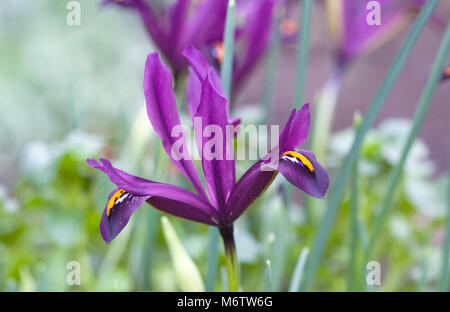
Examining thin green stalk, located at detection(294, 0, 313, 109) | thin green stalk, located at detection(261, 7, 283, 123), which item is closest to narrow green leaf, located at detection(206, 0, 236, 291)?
thin green stalk, located at detection(294, 0, 313, 109)

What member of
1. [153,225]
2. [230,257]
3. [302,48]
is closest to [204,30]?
[302,48]

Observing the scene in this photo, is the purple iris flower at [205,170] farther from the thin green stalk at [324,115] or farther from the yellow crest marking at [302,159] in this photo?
the thin green stalk at [324,115]

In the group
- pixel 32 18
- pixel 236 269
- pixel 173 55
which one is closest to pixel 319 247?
pixel 236 269

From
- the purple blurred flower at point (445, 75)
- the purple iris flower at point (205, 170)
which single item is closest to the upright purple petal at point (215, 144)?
the purple iris flower at point (205, 170)

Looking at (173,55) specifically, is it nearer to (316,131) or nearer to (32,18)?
(316,131)

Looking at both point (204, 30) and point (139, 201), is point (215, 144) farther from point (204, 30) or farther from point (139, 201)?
point (204, 30)
